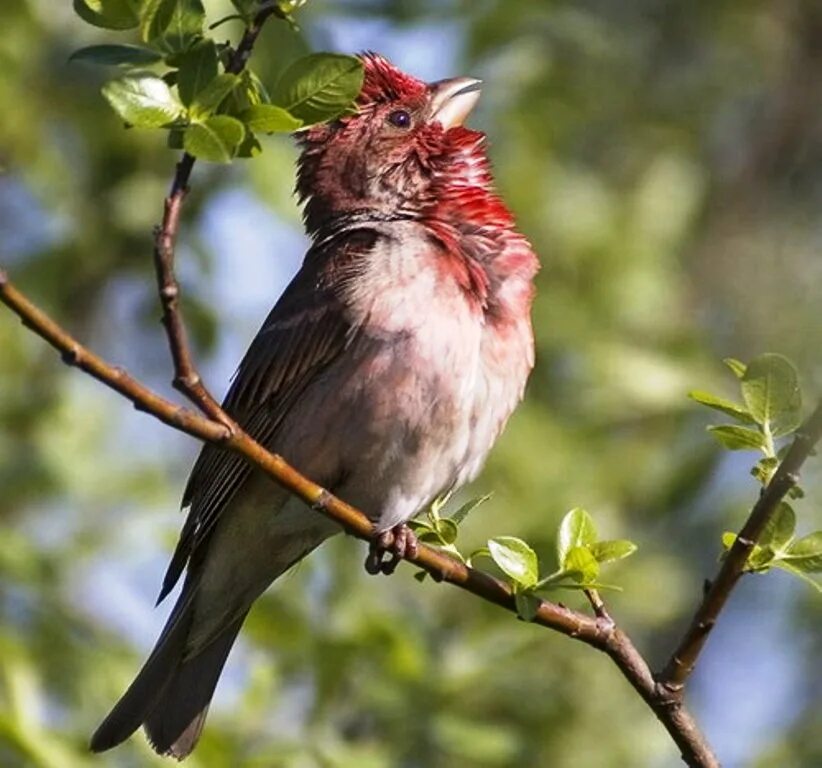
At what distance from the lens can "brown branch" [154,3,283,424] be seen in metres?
4.06

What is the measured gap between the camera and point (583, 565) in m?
4.59

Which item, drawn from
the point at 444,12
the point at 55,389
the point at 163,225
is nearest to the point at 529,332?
the point at 163,225

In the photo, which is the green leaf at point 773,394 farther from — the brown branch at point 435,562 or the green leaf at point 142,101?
the green leaf at point 142,101

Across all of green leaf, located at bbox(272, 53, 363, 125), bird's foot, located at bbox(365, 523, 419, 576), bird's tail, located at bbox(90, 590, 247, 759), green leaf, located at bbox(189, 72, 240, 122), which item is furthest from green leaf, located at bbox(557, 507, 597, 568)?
bird's tail, located at bbox(90, 590, 247, 759)

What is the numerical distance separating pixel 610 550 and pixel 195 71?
144 cm

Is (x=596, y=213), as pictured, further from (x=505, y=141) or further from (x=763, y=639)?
(x=763, y=639)

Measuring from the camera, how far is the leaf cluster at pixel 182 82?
415 centimetres

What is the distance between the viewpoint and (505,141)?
31.4 feet

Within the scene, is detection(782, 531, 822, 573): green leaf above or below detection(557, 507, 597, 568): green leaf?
above

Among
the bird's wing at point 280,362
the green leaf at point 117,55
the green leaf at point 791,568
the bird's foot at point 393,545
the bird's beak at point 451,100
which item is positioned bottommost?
the green leaf at point 791,568

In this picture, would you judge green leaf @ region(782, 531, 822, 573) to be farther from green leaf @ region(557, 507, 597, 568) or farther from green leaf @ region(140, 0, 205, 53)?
green leaf @ region(140, 0, 205, 53)

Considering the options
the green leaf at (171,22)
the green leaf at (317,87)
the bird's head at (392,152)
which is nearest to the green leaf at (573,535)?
the green leaf at (317,87)

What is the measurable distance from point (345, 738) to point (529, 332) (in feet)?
6.32

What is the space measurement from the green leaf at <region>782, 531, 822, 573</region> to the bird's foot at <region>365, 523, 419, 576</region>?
1.07m
